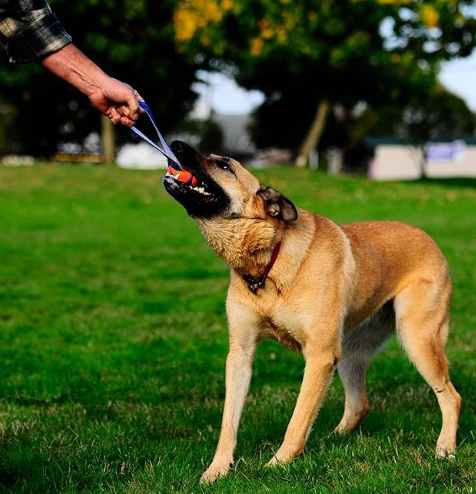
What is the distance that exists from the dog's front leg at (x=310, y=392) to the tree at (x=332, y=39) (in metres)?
25.1

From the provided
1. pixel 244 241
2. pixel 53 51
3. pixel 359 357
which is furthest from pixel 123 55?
pixel 53 51

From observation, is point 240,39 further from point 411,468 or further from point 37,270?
point 411,468

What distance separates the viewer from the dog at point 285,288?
4.28 metres

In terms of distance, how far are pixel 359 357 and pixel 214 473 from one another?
156 cm

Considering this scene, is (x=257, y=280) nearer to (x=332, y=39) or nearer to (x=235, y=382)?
(x=235, y=382)

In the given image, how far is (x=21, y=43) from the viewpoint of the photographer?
3.56 m

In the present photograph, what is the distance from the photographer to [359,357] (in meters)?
5.21

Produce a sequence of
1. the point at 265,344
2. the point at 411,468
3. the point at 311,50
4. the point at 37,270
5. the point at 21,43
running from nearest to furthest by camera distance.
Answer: the point at 21,43 < the point at 411,468 < the point at 265,344 < the point at 37,270 < the point at 311,50

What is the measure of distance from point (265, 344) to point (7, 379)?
7.84 feet

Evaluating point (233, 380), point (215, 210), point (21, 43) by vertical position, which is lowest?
point (233, 380)

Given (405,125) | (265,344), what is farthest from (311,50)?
(405,125)

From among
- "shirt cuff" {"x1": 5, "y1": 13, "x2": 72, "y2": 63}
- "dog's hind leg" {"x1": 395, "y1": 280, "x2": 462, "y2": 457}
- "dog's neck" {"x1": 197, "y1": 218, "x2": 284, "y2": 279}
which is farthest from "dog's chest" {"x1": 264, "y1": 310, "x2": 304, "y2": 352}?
"shirt cuff" {"x1": 5, "y1": 13, "x2": 72, "y2": 63}

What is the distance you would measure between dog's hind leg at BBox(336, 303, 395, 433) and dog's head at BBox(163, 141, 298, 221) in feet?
3.52

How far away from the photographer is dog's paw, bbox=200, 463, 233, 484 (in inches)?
153
